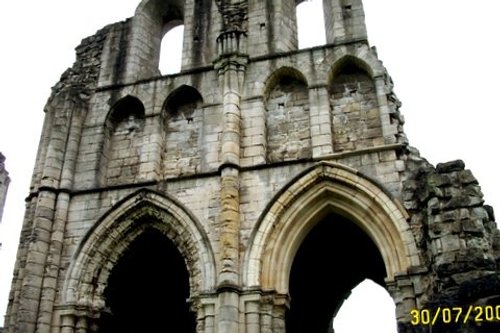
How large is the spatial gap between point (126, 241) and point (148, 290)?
2.44 metres

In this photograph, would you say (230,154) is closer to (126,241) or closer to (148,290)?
(126,241)

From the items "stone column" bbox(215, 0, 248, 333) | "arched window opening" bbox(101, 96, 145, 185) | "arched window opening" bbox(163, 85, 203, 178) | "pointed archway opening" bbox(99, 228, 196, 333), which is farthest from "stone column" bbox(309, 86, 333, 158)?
"arched window opening" bbox(101, 96, 145, 185)

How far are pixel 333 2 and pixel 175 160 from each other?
4417 mm

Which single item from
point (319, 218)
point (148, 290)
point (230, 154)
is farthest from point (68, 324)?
point (319, 218)

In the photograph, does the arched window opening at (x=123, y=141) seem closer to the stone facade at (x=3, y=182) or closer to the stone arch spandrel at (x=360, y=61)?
the stone arch spandrel at (x=360, y=61)

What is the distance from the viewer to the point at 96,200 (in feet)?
36.0

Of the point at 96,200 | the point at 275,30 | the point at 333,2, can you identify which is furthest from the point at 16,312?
the point at 333,2

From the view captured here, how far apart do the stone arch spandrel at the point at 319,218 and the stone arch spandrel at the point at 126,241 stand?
0.85 m

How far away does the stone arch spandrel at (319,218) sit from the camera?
9.33m
